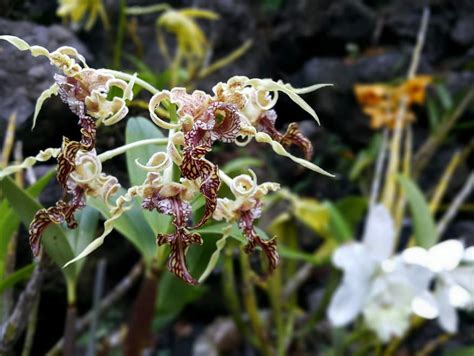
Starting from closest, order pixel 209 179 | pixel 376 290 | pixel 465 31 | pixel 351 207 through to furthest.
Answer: pixel 209 179 < pixel 376 290 < pixel 351 207 < pixel 465 31

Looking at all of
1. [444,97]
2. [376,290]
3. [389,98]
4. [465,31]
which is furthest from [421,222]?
[465,31]

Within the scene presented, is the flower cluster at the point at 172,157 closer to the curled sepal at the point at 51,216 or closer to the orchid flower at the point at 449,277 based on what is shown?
the curled sepal at the point at 51,216

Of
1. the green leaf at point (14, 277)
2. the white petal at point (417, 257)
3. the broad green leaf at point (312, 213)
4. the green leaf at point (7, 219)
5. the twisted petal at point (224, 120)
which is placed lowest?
the broad green leaf at point (312, 213)

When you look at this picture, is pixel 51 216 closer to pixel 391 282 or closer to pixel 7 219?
pixel 7 219

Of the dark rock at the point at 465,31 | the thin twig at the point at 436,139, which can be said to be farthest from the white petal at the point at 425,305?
the dark rock at the point at 465,31

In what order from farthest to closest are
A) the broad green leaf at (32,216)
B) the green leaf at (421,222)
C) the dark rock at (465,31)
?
the dark rock at (465,31) < the green leaf at (421,222) < the broad green leaf at (32,216)

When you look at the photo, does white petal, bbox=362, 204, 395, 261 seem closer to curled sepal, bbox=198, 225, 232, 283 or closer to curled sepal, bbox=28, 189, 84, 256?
curled sepal, bbox=198, 225, 232, 283

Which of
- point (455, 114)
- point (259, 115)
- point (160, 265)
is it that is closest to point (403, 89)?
point (455, 114)
